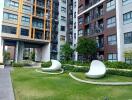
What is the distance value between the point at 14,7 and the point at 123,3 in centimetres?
3022

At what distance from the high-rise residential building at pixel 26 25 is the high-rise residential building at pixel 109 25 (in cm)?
1514

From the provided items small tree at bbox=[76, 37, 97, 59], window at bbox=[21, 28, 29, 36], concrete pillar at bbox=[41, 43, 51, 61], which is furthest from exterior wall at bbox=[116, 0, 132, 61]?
concrete pillar at bbox=[41, 43, 51, 61]

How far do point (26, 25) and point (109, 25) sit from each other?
25.9 metres

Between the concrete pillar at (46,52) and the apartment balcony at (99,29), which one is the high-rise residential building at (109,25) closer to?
the apartment balcony at (99,29)

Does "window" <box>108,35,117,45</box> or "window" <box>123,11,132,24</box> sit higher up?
"window" <box>123,11,132,24</box>

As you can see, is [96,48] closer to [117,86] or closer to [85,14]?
[85,14]

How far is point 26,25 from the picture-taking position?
2386 inches

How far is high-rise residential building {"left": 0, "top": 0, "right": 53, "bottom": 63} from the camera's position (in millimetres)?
56412

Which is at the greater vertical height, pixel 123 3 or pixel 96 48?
pixel 123 3

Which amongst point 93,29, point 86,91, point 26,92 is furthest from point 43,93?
point 93,29

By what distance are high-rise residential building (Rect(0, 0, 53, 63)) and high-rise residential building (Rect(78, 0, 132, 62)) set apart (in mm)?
15136

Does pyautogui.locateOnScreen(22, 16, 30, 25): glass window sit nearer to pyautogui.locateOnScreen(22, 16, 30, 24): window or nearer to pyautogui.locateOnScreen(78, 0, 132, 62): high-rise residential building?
pyautogui.locateOnScreen(22, 16, 30, 24): window

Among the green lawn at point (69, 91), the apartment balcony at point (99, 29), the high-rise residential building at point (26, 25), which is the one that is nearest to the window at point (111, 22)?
the apartment balcony at point (99, 29)

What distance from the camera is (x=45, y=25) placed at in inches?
2584
